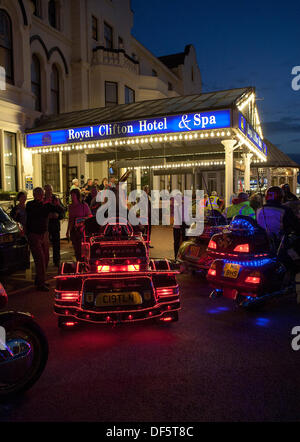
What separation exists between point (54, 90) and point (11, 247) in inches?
599

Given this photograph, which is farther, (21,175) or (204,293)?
(21,175)

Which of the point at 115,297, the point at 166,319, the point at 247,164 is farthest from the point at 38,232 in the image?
the point at 247,164

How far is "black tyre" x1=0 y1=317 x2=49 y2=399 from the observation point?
3182mm

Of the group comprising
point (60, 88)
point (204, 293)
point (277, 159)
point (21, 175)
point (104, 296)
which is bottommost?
point (204, 293)

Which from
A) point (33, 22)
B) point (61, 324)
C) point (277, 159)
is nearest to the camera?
point (61, 324)

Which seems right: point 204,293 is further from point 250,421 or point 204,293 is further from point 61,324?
point 250,421

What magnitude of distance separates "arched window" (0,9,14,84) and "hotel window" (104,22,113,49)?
9.01 meters

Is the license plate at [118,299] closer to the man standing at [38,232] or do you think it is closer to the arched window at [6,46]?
the man standing at [38,232]

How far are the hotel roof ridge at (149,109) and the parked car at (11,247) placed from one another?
7.30 m

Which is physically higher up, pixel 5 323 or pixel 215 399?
pixel 5 323

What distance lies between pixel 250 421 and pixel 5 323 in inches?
82.2

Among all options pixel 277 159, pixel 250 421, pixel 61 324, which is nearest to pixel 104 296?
pixel 61 324

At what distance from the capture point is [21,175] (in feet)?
53.2

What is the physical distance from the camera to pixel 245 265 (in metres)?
5.28
